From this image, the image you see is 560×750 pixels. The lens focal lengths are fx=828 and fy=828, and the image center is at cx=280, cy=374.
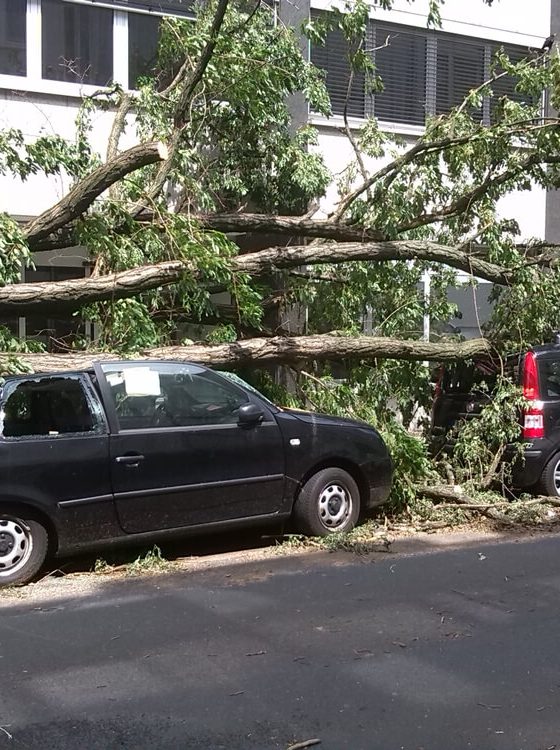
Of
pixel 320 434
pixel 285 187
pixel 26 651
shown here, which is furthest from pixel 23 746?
pixel 285 187

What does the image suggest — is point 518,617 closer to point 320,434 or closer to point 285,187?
point 320,434

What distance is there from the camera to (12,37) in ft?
38.9

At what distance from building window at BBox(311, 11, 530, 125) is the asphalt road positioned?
9.87 metres

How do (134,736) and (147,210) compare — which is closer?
(134,736)

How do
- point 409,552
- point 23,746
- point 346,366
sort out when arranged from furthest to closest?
point 346,366 → point 409,552 → point 23,746

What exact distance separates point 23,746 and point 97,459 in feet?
9.17

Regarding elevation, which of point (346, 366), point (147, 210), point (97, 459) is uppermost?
point (147, 210)

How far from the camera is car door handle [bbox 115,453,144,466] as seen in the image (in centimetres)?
627

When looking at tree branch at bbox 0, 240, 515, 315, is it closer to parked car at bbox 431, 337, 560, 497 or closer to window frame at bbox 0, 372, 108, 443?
parked car at bbox 431, 337, 560, 497

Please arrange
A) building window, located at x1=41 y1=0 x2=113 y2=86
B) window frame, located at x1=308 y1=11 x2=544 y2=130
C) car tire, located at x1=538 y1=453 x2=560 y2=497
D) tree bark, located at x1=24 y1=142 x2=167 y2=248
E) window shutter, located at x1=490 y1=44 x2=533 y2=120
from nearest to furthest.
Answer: tree bark, located at x1=24 y1=142 x2=167 y2=248
car tire, located at x1=538 y1=453 x2=560 y2=497
building window, located at x1=41 y1=0 x2=113 y2=86
window frame, located at x1=308 y1=11 x2=544 y2=130
window shutter, located at x1=490 y1=44 x2=533 y2=120

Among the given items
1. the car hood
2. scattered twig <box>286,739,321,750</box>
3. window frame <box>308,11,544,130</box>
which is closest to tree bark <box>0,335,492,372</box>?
the car hood

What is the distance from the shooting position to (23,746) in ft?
11.8

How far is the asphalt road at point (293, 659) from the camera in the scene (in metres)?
3.72

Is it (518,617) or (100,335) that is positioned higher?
(100,335)
